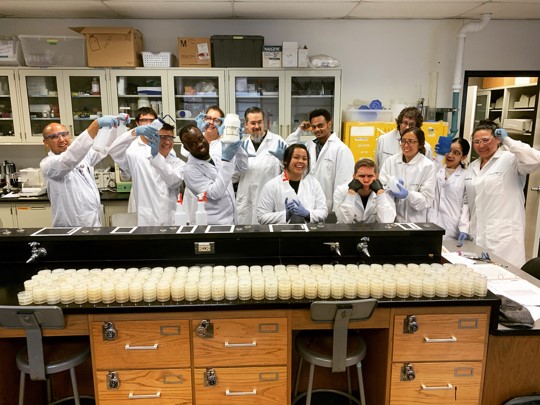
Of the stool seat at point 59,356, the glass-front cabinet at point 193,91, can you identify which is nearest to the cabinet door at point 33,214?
the glass-front cabinet at point 193,91

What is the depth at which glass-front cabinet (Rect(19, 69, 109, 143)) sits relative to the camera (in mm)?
3857

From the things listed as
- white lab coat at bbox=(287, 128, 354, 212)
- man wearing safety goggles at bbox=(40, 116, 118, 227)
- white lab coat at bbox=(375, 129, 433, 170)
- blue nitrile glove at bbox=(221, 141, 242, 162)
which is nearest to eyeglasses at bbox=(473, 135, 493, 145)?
white lab coat at bbox=(375, 129, 433, 170)

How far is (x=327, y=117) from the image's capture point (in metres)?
3.01

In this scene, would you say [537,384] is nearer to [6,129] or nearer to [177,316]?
[177,316]

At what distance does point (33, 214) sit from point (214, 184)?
219 centimetres

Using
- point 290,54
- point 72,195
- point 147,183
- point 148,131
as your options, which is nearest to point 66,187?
point 72,195

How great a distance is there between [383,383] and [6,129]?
4229 mm

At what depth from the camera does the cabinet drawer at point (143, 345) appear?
153cm

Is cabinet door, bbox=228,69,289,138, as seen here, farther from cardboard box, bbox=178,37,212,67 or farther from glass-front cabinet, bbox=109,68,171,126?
glass-front cabinet, bbox=109,68,171,126

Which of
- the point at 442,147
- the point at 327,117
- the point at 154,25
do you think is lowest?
the point at 442,147

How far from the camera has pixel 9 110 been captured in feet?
13.2

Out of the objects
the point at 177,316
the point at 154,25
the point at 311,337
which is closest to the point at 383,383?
the point at 311,337

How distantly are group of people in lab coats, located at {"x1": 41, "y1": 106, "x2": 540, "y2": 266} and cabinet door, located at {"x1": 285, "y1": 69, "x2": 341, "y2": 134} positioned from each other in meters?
0.81

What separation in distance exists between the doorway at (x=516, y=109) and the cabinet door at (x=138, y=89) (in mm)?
3186
